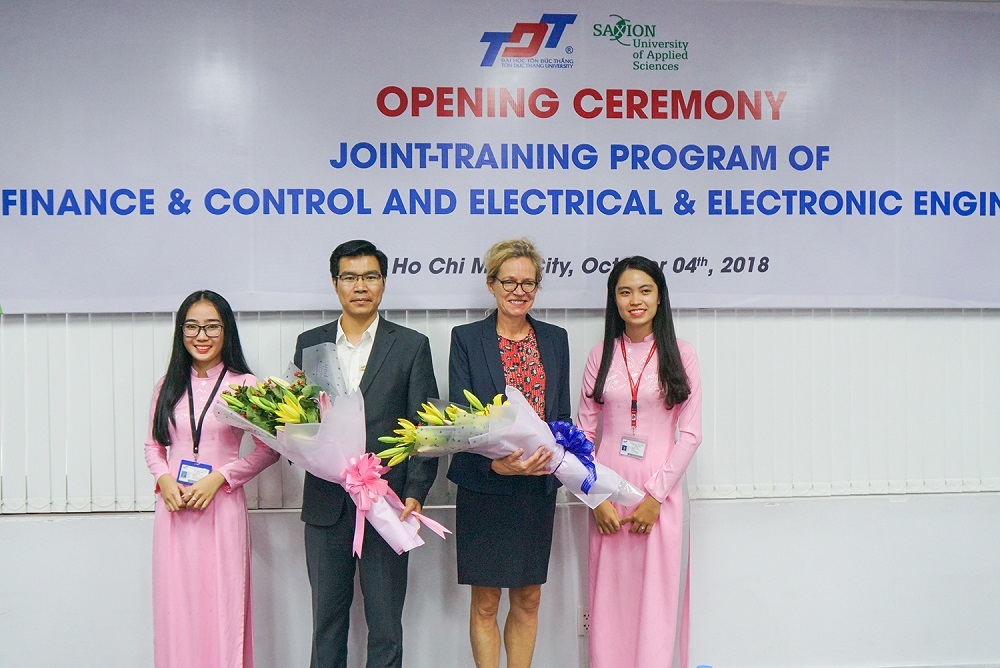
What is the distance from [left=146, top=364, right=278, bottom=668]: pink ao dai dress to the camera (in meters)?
2.65

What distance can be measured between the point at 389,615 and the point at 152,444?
38.4 inches

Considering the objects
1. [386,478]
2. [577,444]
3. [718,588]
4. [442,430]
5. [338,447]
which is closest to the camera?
[442,430]

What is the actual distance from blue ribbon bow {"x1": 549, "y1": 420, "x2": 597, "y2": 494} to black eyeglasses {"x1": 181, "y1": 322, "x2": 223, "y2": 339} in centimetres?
116

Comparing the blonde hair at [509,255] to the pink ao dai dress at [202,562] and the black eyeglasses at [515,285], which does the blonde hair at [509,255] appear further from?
the pink ao dai dress at [202,562]

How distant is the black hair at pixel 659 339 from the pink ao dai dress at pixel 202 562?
120 cm

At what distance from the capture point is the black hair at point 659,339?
269cm

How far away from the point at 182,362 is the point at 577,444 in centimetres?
135

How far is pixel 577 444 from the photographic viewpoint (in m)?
2.53

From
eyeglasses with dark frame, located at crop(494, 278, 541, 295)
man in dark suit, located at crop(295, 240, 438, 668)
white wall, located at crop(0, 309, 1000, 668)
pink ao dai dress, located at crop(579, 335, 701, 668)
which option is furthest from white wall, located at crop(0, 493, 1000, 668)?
eyeglasses with dark frame, located at crop(494, 278, 541, 295)

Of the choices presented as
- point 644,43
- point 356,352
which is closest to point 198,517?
point 356,352

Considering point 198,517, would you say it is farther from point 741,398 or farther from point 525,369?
point 741,398

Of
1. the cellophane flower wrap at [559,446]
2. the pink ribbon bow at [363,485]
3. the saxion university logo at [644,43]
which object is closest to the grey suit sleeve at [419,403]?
the pink ribbon bow at [363,485]

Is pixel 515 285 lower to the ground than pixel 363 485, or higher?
higher

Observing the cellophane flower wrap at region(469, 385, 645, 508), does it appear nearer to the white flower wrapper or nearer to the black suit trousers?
the white flower wrapper
